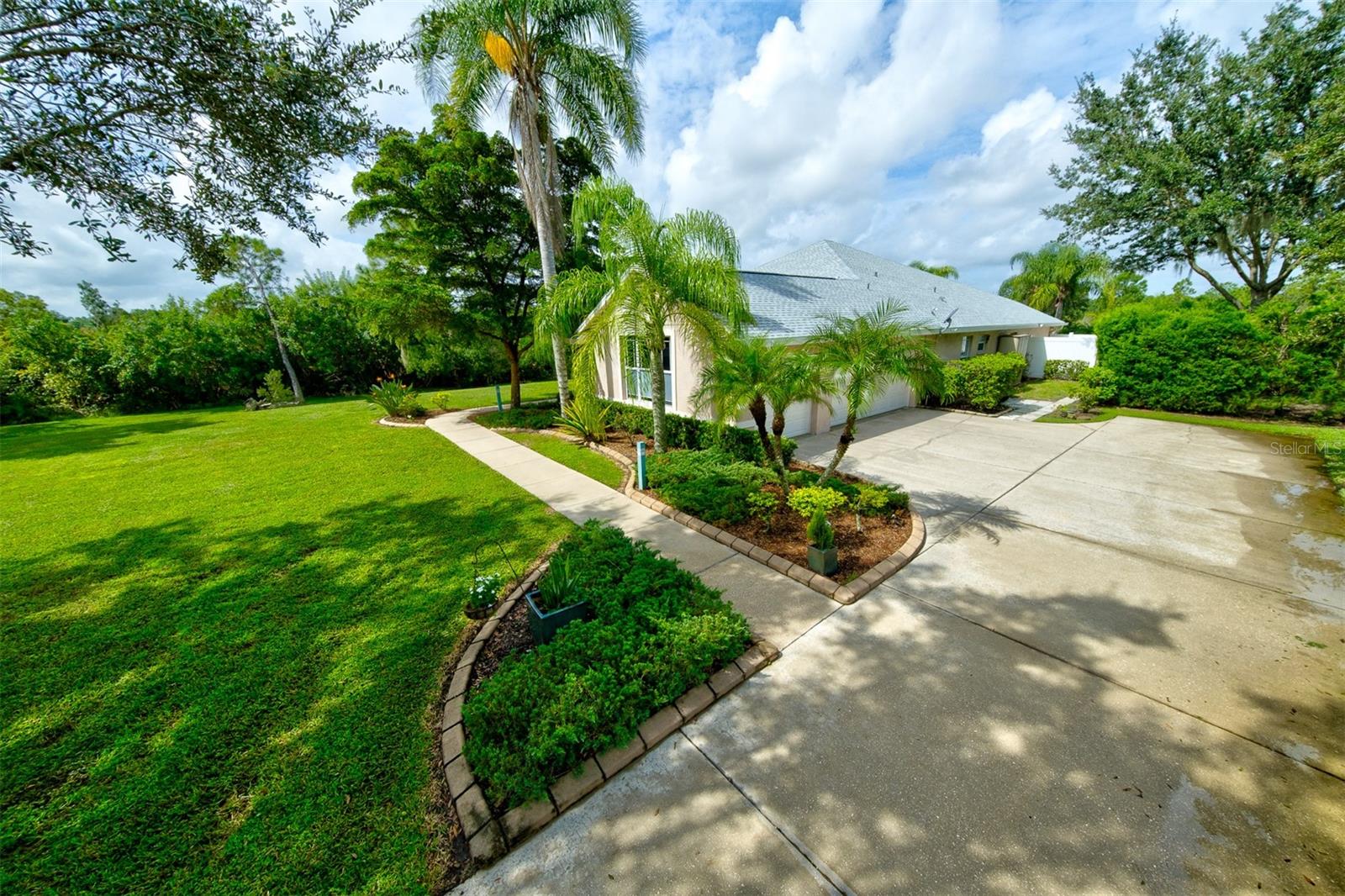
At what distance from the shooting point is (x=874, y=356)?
5250 mm

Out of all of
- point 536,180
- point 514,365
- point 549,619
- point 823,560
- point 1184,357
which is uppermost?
point 536,180

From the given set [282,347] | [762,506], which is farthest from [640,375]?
[282,347]

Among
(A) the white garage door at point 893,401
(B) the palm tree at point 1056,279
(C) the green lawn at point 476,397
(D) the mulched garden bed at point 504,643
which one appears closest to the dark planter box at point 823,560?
(D) the mulched garden bed at point 504,643

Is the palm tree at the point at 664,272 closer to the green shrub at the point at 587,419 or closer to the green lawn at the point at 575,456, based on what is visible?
the green lawn at the point at 575,456

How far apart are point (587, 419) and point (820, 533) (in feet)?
23.6

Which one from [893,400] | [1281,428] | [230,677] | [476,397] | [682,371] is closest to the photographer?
[230,677]

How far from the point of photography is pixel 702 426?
9.05 metres

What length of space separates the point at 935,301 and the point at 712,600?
726 inches

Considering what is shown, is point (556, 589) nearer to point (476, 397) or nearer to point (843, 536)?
point (843, 536)

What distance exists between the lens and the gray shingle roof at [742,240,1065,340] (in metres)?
11.2

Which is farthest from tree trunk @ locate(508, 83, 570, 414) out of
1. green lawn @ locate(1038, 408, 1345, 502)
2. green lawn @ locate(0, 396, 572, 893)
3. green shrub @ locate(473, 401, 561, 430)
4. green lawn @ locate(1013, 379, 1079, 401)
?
green lawn @ locate(1013, 379, 1079, 401)

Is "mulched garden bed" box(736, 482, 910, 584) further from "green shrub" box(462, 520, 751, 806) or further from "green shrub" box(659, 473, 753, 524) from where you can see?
"green shrub" box(462, 520, 751, 806)

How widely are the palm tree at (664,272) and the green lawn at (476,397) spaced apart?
10.4 metres

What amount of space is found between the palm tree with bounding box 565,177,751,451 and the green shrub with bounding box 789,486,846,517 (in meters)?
3.08
